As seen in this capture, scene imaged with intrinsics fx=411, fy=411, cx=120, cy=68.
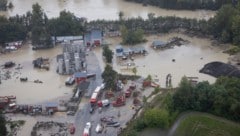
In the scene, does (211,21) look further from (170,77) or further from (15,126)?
(15,126)

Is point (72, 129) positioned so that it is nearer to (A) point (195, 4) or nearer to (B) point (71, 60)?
(B) point (71, 60)

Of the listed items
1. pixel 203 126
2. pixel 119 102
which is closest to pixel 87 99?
pixel 119 102

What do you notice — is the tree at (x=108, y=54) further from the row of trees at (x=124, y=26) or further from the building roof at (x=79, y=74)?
the row of trees at (x=124, y=26)

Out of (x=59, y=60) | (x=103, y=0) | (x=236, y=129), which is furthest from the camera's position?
(x=103, y=0)

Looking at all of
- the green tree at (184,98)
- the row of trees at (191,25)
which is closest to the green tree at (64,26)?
the row of trees at (191,25)

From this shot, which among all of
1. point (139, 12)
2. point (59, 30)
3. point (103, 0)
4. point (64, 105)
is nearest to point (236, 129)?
point (64, 105)

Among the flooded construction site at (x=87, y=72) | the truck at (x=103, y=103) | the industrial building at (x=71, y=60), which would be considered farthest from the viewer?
the industrial building at (x=71, y=60)

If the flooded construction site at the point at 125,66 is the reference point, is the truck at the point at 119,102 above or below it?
below
